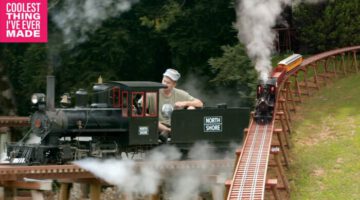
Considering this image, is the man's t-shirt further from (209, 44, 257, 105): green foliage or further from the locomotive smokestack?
(209, 44, 257, 105): green foliage

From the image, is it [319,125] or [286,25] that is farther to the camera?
[286,25]

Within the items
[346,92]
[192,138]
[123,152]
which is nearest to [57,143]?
[123,152]

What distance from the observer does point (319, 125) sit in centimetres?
1991

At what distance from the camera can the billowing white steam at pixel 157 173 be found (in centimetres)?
1727

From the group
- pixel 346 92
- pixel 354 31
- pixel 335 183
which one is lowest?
pixel 335 183

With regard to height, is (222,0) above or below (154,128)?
above

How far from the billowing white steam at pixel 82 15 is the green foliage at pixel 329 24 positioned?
5.91 m

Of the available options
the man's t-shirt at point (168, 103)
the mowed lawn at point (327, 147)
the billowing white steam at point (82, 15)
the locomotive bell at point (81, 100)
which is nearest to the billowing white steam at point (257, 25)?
the mowed lawn at point (327, 147)

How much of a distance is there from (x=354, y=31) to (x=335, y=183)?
12553mm

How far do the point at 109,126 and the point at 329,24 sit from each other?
450 inches

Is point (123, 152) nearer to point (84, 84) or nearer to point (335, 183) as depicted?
Result: point (335, 183)

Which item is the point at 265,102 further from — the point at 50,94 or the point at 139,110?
the point at 50,94

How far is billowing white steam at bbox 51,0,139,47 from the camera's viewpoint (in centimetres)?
2702

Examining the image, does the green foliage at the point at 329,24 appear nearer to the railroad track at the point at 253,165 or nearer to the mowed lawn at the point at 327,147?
the mowed lawn at the point at 327,147
